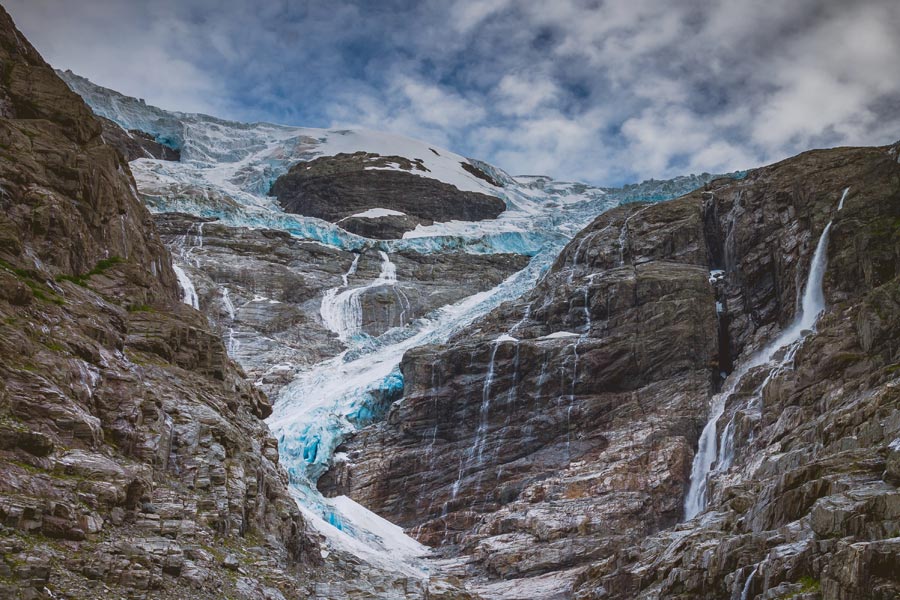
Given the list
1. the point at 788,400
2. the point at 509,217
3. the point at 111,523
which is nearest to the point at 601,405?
the point at 788,400

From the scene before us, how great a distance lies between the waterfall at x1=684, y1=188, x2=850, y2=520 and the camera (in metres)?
48.7

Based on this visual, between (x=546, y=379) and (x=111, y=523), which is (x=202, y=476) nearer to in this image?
(x=111, y=523)

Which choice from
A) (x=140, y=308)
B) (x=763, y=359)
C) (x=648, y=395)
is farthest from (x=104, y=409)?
(x=763, y=359)

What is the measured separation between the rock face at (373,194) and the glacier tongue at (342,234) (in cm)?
371

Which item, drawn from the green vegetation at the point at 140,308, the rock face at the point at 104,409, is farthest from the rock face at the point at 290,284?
the rock face at the point at 104,409

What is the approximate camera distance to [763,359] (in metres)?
54.2

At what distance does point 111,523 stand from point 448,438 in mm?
38294

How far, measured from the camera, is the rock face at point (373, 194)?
130500mm

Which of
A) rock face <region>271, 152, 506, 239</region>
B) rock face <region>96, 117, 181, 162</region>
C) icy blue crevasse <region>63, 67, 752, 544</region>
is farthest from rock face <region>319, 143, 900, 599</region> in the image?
rock face <region>96, 117, 181, 162</region>

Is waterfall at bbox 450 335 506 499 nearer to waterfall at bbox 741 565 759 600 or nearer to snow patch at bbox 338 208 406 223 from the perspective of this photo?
waterfall at bbox 741 565 759 600

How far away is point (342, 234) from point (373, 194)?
23.5 m

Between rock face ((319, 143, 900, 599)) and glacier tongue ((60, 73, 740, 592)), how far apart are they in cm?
356

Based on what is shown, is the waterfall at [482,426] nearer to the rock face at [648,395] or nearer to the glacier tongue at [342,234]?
the rock face at [648,395]

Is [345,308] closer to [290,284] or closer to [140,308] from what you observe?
[290,284]
